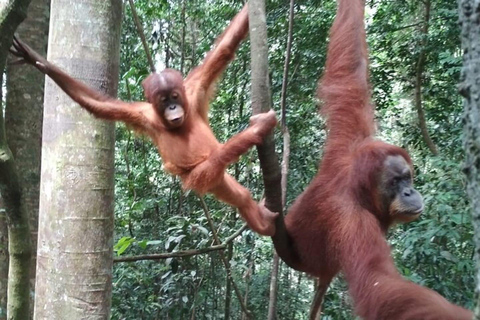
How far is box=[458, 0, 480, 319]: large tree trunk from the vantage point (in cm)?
83

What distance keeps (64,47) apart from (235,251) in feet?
14.8

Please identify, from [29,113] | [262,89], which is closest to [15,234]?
[262,89]

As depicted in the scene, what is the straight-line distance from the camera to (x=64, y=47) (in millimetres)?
1984

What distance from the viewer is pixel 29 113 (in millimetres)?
3381

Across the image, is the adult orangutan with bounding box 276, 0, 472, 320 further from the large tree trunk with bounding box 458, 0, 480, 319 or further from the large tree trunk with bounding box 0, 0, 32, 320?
the large tree trunk with bounding box 0, 0, 32, 320

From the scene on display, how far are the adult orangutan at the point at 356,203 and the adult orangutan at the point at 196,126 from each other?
0.81 ft

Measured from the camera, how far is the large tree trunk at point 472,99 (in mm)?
829

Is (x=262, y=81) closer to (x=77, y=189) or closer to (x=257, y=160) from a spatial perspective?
(x=77, y=189)

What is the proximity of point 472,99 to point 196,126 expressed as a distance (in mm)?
2106

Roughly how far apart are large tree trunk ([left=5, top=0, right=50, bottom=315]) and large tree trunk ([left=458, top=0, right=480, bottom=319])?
296cm

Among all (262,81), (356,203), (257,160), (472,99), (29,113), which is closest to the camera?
(472,99)

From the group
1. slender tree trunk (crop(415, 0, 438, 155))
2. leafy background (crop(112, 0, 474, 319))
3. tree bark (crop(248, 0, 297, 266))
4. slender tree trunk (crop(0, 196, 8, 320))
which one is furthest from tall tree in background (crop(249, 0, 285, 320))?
slender tree trunk (crop(415, 0, 438, 155))

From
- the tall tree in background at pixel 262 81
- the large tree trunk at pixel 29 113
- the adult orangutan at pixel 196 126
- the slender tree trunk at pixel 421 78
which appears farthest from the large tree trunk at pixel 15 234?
the slender tree trunk at pixel 421 78

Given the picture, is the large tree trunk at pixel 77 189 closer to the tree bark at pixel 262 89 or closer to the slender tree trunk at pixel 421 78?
the tree bark at pixel 262 89
